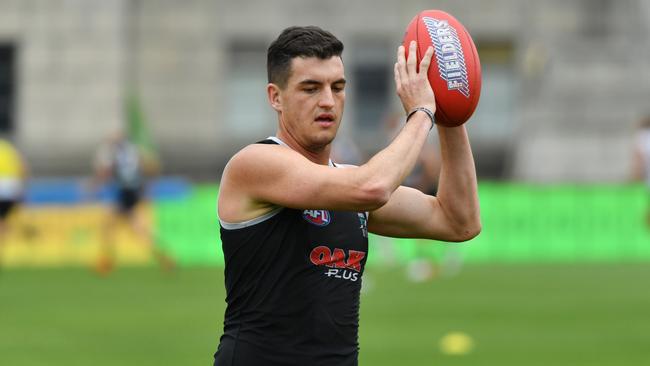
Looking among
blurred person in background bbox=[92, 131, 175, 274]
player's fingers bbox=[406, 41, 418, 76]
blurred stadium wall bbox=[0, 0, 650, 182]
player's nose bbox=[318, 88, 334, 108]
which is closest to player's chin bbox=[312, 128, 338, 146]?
player's nose bbox=[318, 88, 334, 108]

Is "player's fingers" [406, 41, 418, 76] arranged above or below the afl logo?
above

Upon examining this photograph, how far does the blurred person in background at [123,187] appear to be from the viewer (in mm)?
20406

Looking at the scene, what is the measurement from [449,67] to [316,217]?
752mm

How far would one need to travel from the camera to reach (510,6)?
4150 centimetres

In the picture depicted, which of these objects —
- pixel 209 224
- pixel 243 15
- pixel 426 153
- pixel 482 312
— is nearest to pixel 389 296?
pixel 482 312

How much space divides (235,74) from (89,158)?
5.40 metres

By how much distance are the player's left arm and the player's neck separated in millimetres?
440

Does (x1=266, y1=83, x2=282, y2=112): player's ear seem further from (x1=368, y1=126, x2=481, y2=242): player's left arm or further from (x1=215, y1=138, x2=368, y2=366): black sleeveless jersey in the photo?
(x1=368, y1=126, x2=481, y2=242): player's left arm

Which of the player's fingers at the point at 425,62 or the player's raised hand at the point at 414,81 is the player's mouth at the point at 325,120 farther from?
the player's fingers at the point at 425,62

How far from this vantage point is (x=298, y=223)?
16.3 ft

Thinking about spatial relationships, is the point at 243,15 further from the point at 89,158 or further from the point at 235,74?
the point at 89,158

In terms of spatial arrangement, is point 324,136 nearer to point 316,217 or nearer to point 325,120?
point 325,120

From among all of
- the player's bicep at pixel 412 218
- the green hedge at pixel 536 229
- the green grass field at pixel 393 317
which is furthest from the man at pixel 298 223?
the green hedge at pixel 536 229

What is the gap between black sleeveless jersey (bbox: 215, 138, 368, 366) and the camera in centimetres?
494
